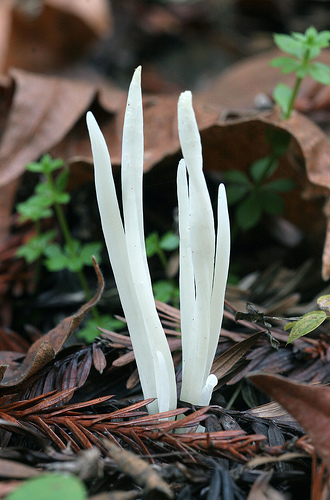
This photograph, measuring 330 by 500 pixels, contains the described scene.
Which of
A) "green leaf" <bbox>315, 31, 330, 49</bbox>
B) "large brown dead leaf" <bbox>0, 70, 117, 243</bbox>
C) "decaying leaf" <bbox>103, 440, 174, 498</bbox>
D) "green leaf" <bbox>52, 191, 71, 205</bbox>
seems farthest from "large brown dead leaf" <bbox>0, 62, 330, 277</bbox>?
A: "decaying leaf" <bbox>103, 440, 174, 498</bbox>

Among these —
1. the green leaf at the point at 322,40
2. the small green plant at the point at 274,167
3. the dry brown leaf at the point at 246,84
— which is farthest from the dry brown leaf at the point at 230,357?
the dry brown leaf at the point at 246,84

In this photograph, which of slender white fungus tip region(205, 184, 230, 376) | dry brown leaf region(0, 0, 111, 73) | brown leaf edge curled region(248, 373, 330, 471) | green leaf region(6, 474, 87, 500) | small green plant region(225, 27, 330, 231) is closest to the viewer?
green leaf region(6, 474, 87, 500)

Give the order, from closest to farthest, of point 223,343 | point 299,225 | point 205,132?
point 223,343
point 205,132
point 299,225

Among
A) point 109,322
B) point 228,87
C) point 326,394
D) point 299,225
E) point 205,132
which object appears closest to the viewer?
point 326,394

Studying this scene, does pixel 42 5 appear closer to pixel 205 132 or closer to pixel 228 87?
pixel 228 87

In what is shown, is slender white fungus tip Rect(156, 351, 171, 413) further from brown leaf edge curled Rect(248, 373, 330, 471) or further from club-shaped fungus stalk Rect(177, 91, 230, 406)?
brown leaf edge curled Rect(248, 373, 330, 471)

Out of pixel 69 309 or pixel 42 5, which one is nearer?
pixel 69 309

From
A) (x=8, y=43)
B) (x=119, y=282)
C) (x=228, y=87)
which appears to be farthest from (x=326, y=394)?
(x=8, y=43)

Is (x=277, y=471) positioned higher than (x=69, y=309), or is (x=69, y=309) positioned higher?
(x=277, y=471)
